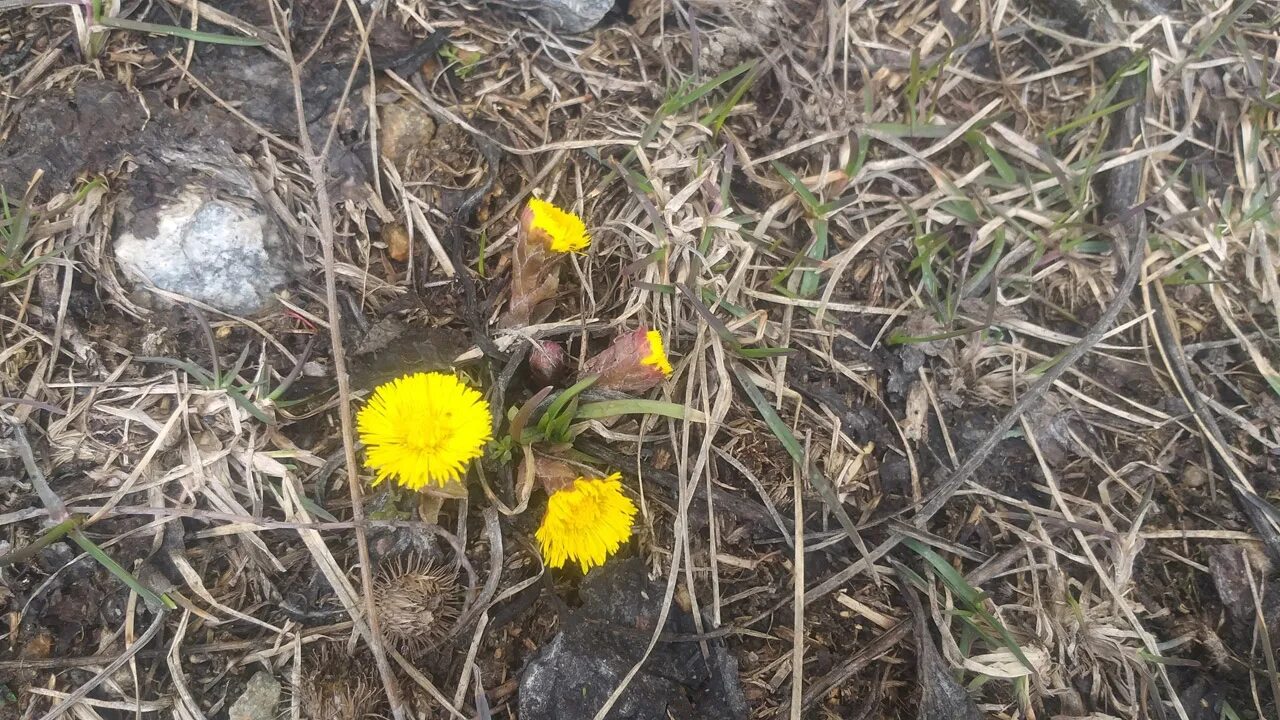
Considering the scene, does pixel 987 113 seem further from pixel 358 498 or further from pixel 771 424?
pixel 358 498

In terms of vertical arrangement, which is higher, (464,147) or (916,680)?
(464,147)

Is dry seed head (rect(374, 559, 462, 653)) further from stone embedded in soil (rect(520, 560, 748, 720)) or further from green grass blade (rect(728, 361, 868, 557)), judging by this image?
green grass blade (rect(728, 361, 868, 557))

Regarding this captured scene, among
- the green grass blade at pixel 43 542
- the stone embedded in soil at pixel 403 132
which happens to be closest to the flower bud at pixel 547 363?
the stone embedded in soil at pixel 403 132

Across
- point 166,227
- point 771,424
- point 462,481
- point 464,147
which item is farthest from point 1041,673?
point 166,227

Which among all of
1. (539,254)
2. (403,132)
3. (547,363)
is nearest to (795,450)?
(547,363)

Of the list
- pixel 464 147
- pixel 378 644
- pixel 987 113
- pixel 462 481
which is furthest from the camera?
pixel 987 113

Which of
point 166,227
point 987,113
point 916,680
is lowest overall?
point 916,680

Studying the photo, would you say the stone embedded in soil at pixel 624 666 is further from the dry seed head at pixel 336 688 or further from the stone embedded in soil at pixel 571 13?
the stone embedded in soil at pixel 571 13

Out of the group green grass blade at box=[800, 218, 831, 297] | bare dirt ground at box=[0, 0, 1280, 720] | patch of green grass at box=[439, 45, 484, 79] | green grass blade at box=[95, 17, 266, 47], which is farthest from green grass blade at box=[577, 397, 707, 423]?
green grass blade at box=[95, 17, 266, 47]
